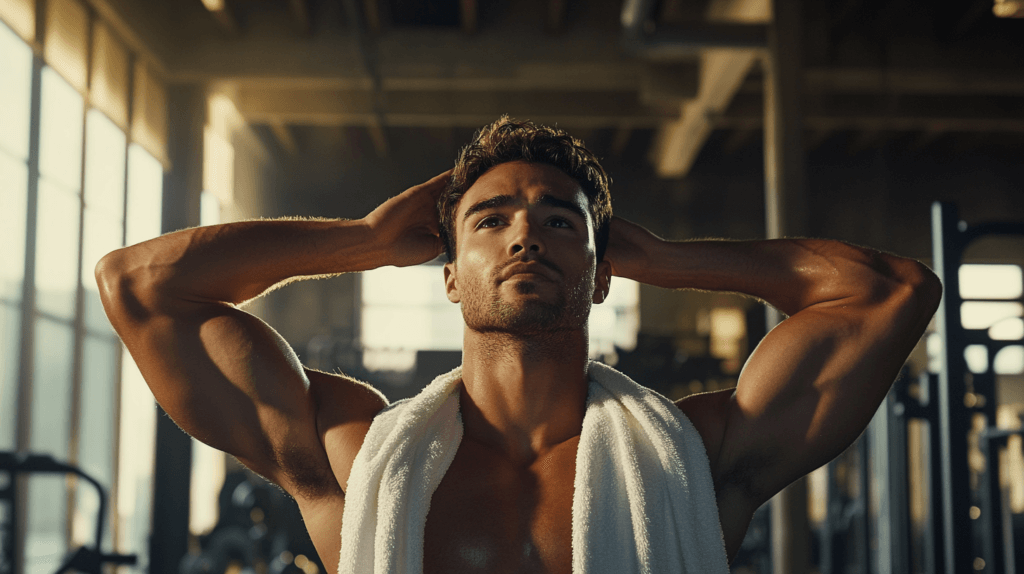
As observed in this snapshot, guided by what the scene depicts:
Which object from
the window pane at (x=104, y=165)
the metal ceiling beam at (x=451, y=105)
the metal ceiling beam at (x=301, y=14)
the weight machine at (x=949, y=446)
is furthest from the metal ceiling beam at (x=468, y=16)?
the weight machine at (x=949, y=446)

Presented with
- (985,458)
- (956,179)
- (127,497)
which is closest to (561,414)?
(985,458)

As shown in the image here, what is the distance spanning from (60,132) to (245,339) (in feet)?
18.1

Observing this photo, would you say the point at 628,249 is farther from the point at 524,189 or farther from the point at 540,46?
the point at 540,46

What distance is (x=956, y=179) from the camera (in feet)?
35.1

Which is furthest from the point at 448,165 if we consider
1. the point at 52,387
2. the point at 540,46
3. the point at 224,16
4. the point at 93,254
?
the point at 52,387

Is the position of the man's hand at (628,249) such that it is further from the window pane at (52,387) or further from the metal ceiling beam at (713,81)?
the window pane at (52,387)

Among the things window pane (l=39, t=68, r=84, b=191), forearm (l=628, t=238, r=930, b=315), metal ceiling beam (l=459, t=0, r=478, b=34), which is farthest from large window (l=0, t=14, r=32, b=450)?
forearm (l=628, t=238, r=930, b=315)

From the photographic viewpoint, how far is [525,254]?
1.55 metres

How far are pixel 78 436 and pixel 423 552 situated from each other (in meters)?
6.09

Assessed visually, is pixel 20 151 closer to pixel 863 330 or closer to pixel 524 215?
pixel 524 215

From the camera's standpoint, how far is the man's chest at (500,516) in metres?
1.45

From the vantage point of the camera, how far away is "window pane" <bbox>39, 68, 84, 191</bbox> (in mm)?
5906

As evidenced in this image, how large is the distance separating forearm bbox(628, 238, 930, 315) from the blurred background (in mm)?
835

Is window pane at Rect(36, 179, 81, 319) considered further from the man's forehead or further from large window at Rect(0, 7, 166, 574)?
the man's forehead
